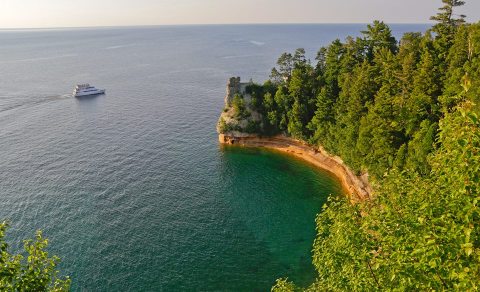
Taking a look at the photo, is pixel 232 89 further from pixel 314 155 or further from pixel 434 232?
pixel 434 232

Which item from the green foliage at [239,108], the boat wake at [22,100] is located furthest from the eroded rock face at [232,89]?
the boat wake at [22,100]

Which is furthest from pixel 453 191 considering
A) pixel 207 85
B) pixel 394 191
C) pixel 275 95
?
pixel 207 85

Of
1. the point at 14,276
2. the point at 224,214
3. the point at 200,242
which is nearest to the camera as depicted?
the point at 14,276

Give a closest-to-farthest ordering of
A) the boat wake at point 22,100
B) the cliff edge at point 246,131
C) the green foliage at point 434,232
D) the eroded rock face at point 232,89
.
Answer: the green foliage at point 434,232
the cliff edge at point 246,131
the eroded rock face at point 232,89
the boat wake at point 22,100

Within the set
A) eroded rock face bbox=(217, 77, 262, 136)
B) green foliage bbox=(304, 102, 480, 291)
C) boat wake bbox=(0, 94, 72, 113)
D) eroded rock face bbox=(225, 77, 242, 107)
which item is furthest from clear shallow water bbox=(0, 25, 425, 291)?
green foliage bbox=(304, 102, 480, 291)

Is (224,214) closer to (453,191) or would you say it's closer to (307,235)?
(307,235)

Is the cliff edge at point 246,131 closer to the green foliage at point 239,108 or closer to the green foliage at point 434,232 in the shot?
the green foliage at point 239,108

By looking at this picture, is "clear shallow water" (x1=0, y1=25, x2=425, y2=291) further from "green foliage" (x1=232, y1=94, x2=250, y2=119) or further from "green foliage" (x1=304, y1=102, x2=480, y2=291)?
"green foliage" (x1=304, y1=102, x2=480, y2=291)
